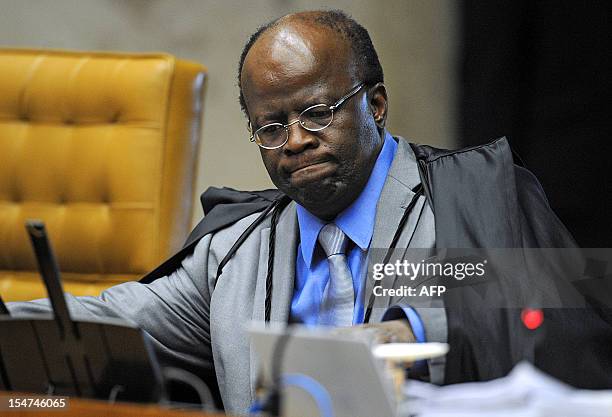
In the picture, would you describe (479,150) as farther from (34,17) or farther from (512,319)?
(34,17)

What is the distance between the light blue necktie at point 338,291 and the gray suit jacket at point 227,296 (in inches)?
1.7

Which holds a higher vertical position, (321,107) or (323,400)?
(321,107)

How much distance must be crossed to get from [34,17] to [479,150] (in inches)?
76.8

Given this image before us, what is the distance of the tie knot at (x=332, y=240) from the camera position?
180cm

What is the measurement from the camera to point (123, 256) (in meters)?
2.26

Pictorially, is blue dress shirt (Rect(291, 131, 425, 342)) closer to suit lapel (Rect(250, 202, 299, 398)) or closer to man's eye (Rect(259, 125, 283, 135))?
suit lapel (Rect(250, 202, 299, 398))

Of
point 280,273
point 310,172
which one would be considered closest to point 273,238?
point 280,273

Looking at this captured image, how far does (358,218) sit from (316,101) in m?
0.25

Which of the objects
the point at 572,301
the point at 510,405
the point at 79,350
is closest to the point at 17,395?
the point at 79,350

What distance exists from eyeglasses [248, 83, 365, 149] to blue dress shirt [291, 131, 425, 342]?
159mm

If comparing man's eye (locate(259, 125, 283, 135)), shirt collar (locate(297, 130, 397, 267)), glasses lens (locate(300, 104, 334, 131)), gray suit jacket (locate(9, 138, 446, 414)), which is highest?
glasses lens (locate(300, 104, 334, 131))

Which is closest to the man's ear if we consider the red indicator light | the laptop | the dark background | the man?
the man

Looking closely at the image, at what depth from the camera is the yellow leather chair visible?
2258 mm

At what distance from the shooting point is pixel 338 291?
1.74 metres
